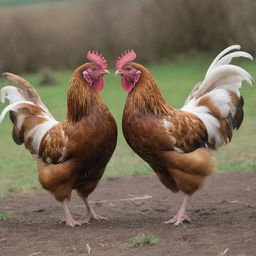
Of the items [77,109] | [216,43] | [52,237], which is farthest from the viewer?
[216,43]

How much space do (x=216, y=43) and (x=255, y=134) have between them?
1491 cm

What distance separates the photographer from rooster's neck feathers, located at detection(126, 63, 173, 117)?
20.4 ft

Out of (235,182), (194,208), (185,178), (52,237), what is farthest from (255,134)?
(52,237)

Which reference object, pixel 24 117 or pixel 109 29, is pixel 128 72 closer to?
pixel 24 117

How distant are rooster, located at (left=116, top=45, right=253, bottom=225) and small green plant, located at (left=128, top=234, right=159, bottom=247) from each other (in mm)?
840

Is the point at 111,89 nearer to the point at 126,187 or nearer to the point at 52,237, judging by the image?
the point at 126,187

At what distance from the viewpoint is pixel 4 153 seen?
12156mm

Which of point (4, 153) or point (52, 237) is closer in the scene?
point (52, 237)

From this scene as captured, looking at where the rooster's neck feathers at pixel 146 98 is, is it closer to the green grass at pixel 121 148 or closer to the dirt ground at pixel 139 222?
the dirt ground at pixel 139 222

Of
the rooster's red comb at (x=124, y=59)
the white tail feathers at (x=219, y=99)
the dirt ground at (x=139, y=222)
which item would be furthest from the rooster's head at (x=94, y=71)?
the dirt ground at (x=139, y=222)

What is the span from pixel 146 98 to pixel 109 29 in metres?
21.4

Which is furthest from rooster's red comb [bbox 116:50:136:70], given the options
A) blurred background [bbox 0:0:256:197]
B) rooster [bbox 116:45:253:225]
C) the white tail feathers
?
blurred background [bbox 0:0:256:197]

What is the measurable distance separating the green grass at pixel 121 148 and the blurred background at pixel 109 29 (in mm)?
3755

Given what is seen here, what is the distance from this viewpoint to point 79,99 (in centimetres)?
626
